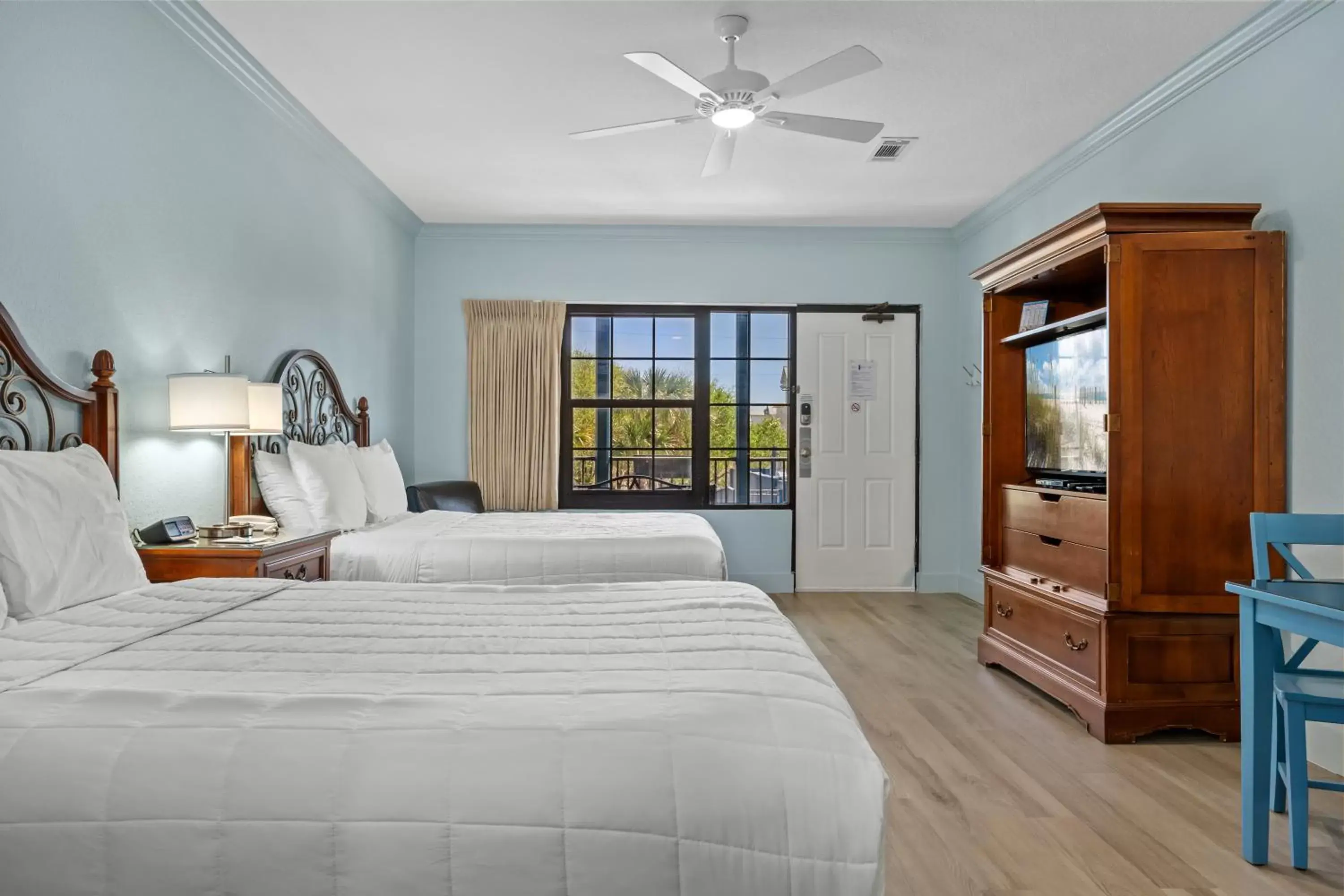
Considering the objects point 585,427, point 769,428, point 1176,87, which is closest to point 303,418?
point 585,427

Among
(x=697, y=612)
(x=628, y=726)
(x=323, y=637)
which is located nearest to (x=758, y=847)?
(x=628, y=726)

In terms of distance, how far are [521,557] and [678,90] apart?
2.16m

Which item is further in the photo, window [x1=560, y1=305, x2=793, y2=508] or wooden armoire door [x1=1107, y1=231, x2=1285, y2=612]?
window [x1=560, y1=305, x2=793, y2=508]

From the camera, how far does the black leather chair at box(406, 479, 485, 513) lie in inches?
190

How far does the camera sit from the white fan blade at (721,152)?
3.35 m

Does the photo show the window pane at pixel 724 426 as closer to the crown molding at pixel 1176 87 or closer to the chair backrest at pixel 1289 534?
the crown molding at pixel 1176 87

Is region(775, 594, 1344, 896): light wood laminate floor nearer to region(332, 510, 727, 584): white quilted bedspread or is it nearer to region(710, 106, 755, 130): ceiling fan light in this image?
region(332, 510, 727, 584): white quilted bedspread

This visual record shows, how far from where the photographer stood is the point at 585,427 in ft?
19.4

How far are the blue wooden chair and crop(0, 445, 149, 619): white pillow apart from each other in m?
3.08

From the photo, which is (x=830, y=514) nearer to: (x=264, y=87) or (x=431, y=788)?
(x=264, y=87)

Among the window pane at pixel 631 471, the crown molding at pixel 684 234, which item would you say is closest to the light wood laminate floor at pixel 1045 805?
the window pane at pixel 631 471

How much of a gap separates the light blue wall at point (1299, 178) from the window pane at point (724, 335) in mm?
3037

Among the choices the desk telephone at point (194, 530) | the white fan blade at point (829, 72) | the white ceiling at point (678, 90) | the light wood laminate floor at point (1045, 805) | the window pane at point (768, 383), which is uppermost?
the white ceiling at point (678, 90)

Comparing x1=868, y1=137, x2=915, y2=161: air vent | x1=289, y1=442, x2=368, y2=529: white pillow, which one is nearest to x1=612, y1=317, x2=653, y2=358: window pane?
x1=868, y1=137, x2=915, y2=161: air vent
